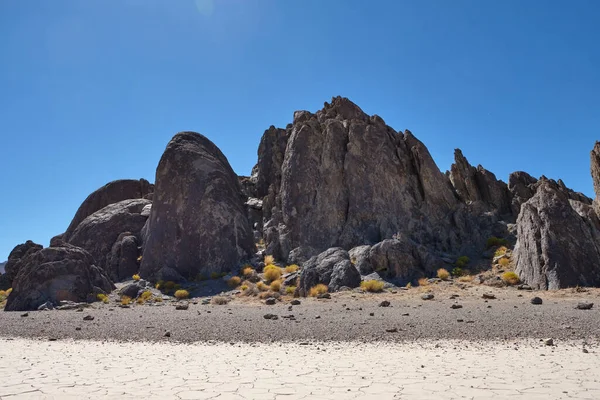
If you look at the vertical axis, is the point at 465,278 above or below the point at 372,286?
above

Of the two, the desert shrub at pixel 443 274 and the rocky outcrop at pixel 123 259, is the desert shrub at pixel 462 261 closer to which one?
the desert shrub at pixel 443 274

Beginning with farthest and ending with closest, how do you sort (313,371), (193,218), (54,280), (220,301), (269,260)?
(193,218) → (269,260) → (54,280) → (220,301) → (313,371)

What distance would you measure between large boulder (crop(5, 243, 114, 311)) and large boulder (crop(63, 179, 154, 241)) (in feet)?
82.4

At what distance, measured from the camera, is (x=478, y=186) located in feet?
122

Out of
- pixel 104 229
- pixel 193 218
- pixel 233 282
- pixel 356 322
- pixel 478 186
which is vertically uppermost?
pixel 478 186

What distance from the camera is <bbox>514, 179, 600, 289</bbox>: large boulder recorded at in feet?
67.7

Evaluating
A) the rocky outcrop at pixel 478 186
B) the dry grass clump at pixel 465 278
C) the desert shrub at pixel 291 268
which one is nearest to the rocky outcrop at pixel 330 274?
the desert shrub at pixel 291 268

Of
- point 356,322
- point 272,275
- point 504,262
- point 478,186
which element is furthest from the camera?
point 478,186

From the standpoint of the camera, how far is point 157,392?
6.96 metres

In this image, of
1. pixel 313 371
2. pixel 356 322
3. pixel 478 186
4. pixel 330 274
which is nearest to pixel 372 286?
pixel 330 274

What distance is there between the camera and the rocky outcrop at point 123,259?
3697 centimetres

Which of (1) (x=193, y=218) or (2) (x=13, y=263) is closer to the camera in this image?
(1) (x=193, y=218)

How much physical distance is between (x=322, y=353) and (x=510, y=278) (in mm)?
16928

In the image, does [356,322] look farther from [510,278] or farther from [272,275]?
[272,275]
